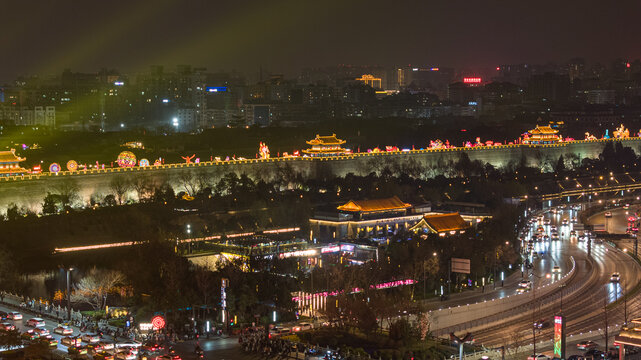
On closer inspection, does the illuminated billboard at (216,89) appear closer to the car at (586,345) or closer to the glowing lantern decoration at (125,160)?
the glowing lantern decoration at (125,160)

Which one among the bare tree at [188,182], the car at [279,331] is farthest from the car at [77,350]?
the bare tree at [188,182]

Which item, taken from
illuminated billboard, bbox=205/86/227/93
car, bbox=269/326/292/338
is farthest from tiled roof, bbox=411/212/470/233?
illuminated billboard, bbox=205/86/227/93

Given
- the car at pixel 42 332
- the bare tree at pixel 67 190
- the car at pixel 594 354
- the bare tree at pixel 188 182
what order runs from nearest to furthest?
the car at pixel 594 354 < the car at pixel 42 332 < the bare tree at pixel 67 190 < the bare tree at pixel 188 182

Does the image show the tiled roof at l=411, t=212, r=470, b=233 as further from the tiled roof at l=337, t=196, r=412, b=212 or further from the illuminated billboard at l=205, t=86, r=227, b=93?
the illuminated billboard at l=205, t=86, r=227, b=93

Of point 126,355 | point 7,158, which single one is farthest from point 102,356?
point 7,158

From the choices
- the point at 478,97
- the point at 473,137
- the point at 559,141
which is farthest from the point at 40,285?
the point at 478,97

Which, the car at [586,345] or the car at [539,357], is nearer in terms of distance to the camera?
the car at [539,357]

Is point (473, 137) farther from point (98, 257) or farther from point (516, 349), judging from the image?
point (516, 349)
